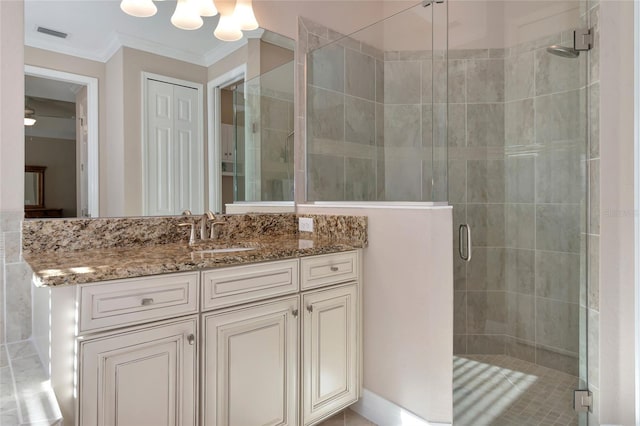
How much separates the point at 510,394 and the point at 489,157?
56.4 inches

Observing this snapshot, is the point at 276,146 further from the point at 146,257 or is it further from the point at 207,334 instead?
the point at 207,334

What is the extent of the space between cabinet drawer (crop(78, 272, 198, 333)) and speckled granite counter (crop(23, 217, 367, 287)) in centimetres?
3

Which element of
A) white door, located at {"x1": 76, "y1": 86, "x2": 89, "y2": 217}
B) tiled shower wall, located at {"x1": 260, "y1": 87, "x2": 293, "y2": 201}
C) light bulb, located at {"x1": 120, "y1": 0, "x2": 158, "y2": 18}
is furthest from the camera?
tiled shower wall, located at {"x1": 260, "y1": 87, "x2": 293, "y2": 201}

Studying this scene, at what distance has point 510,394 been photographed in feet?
6.66

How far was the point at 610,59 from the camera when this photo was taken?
1.72m

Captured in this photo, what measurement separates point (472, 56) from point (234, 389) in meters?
2.50

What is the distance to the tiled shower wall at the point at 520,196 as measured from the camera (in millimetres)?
2023

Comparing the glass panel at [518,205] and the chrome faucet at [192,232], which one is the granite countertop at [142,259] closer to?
the chrome faucet at [192,232]

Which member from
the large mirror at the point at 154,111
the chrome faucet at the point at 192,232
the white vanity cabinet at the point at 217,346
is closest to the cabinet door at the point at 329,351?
the white vanity cabinet at the point at 217,346

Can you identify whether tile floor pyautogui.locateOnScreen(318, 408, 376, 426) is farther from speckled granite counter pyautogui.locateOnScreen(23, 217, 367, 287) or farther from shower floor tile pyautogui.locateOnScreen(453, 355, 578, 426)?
speckled granite counter pyautogui.locateOnScreen(23, 217, 367, 287)

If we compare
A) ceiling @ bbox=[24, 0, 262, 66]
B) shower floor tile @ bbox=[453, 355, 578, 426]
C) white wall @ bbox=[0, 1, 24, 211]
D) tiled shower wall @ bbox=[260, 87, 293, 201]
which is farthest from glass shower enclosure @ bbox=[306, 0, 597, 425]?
white wall @ bbox=[0, 1, 24, 211]

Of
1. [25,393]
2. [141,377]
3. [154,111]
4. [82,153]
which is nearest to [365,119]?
[154,111]

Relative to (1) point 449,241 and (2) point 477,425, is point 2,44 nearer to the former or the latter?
(1) point 449,241

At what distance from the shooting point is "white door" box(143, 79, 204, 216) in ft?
5.94
